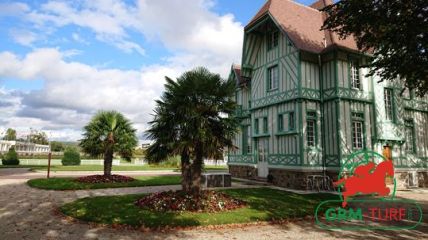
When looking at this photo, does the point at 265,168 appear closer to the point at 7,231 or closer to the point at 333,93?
the point at 333,93

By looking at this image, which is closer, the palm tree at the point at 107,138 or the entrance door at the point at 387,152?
the palm tree at the point at 107,138

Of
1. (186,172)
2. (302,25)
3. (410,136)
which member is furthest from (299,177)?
(302,25)

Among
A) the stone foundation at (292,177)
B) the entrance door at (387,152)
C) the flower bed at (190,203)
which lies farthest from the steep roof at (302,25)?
the flower bed at (190,203)

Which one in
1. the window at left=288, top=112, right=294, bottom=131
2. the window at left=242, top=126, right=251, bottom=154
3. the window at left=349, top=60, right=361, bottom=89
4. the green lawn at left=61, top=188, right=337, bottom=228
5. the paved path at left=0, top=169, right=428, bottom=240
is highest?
the window at left=349, top=60, right=361, bottom=89

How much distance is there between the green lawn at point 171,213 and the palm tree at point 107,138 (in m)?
6.24

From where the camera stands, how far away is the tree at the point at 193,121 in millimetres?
9453

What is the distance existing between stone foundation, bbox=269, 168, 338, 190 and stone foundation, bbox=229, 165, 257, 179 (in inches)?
103

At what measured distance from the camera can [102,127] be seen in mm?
16562

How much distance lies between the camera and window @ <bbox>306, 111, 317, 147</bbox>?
15.8 meters

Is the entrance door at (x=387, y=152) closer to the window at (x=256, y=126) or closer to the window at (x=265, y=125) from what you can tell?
the window at (x=265, y=125)

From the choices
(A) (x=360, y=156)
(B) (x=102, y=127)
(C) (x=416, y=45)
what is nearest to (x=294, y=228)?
(C) (x=416, y=45)

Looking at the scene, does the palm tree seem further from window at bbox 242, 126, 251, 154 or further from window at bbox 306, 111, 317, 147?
Answer: window at bbox 306, 111, 317, 147

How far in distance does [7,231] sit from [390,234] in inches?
360

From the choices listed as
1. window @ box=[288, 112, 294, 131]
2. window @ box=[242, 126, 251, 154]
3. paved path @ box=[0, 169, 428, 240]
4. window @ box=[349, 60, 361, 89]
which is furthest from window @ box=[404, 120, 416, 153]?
paved path @ box=[0, 169, 428, 240]
